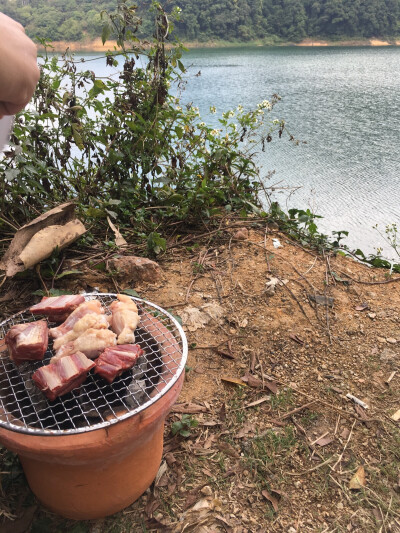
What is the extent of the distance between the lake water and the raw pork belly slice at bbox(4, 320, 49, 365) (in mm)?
2416

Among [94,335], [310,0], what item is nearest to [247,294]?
[94,335]

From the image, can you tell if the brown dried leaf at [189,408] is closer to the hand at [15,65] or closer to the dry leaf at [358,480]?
the dry leaf at [358,480]

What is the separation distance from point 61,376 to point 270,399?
42.8 inches

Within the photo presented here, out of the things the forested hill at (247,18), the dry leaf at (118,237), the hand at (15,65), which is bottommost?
the dry leaf at (118,237)

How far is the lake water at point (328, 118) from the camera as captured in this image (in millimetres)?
3277

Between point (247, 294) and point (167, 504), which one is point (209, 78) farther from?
point (167, 504)

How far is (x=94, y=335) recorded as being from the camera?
137 centimetres

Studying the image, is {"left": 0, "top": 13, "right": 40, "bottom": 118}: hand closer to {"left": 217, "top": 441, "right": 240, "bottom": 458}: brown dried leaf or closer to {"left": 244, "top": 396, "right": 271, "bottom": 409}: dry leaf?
{"left": 217, "top": 441, "right": 240, "bottom": 458}: brown dried leaf

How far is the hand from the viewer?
0.74 m

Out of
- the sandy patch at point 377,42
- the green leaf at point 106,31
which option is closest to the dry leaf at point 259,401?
the green leaf at point 106,31

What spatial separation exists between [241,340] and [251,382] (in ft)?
0.94

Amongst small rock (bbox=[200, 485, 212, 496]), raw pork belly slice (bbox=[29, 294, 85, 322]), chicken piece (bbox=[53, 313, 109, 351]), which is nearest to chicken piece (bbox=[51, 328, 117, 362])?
chicken piece (bbox=[53, 313, 109, 351])

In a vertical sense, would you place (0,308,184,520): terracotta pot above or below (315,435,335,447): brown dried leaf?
above

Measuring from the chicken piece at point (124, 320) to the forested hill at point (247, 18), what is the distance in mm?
2559
